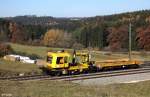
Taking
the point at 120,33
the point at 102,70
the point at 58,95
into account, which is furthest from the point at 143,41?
the point at 58,95

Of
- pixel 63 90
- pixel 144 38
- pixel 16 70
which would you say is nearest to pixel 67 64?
pixel 16 70

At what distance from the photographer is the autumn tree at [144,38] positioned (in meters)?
114

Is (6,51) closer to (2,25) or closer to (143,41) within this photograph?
(143,41)

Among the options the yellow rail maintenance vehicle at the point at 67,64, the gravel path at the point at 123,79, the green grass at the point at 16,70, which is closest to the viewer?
the gravel path at the point at 123,79

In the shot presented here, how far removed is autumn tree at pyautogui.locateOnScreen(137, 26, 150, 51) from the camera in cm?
11350

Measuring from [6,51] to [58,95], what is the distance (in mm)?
71093

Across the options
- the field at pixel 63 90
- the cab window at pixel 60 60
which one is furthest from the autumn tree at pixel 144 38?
the field at pixel 63 90

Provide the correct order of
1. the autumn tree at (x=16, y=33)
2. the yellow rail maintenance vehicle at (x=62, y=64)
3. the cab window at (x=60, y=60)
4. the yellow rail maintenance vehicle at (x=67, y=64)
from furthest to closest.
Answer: the autumn tree at (x=16, y=33) → the cab window at (x=60, y=60) → the yellow rail maintenance vehicle at (x=67, y=64) → the yellow rail maintenance vehicle at (x=62, y=64)

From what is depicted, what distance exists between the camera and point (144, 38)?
11456 cm

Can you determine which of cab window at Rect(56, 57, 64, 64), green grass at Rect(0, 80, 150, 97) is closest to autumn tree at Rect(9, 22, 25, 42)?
cab window at Rect(56, 57, 64, 64)

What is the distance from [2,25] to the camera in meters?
187

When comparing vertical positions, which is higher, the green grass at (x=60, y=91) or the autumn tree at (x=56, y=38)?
the green grass at (x=60, y=91)

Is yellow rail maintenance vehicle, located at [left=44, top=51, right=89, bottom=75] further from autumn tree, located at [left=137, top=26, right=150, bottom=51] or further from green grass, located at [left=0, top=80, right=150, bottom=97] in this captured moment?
autumn tree, located at [left=137, top=26, right=150, bottom=51]

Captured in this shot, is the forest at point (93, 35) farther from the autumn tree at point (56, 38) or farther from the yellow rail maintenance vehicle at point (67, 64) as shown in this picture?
the yellow rail maintenance vehicle at point (67, 64)
